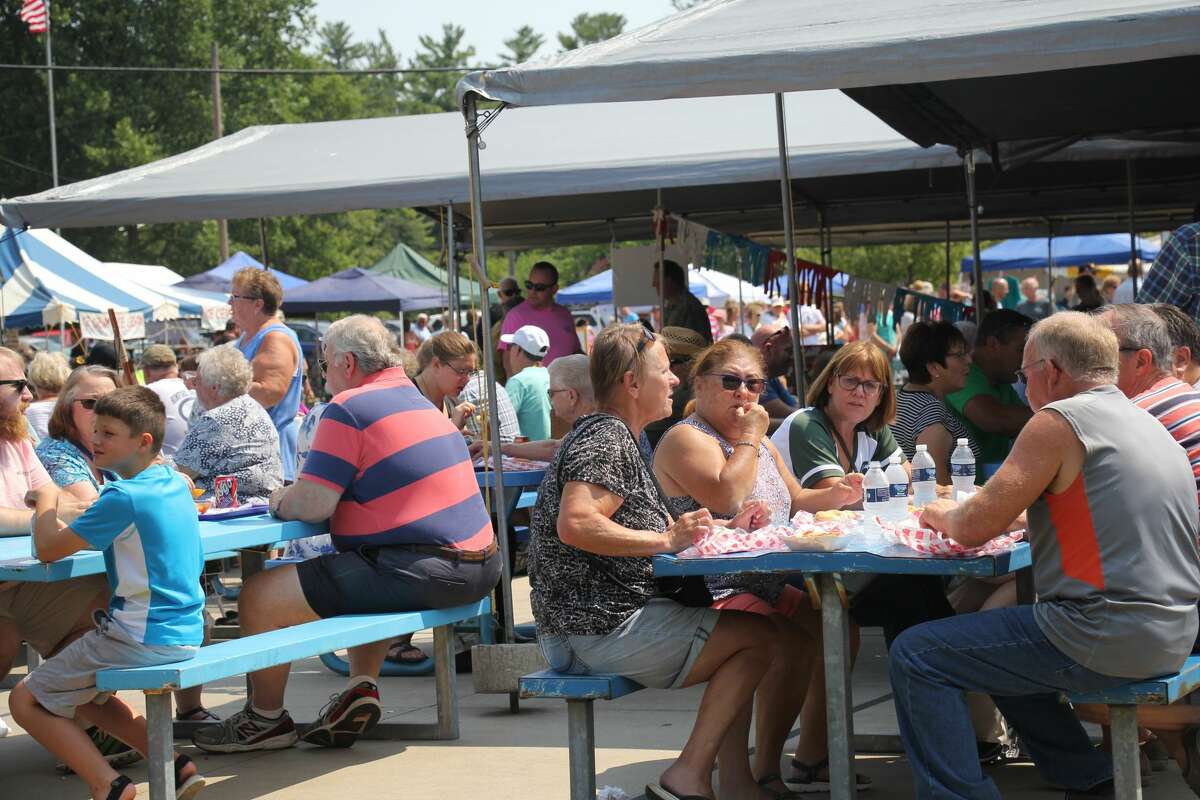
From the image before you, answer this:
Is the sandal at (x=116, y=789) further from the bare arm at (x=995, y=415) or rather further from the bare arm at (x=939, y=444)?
the bare arm at (x=995, y=415)

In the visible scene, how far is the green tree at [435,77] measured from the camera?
9175 centimetres

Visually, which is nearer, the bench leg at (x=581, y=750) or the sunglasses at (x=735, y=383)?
the bench leg at (x=581, y=750)

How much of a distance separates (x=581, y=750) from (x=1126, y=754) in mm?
1442

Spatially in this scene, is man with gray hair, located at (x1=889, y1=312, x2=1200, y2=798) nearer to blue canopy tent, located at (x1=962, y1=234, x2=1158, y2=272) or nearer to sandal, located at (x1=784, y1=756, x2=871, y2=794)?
sandal, located at (x1=784, y1=756, x2=871, y2=794)

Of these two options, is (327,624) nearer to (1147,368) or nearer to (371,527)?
(371,527)

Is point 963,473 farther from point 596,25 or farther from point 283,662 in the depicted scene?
point 596,25

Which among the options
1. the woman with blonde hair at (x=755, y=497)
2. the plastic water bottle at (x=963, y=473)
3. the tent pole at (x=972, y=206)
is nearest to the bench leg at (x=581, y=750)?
the woman with blonde hair at (x=755, y=497)

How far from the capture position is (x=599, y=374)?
435 cm

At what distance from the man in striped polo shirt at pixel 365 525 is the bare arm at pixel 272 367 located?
1899 millimetres

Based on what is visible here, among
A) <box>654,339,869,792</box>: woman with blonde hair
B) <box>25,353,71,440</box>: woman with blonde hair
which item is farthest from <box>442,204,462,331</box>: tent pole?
<box>654,339,869,792</box>: woman with blonde hair

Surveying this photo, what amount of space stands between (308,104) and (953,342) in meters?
49.5

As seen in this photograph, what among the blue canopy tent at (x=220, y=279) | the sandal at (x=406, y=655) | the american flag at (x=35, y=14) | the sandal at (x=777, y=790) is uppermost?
the american flag at (x=35, y=14)

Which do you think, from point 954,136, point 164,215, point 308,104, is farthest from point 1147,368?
point 308,104

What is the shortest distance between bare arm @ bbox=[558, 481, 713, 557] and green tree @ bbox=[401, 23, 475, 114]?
285 feet
